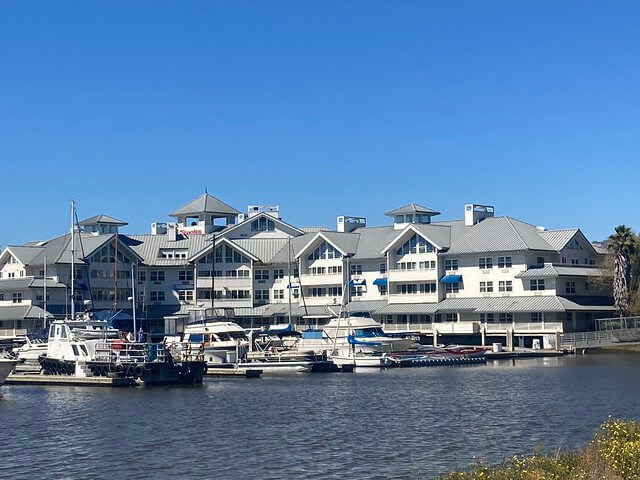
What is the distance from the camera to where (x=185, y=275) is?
111 metres

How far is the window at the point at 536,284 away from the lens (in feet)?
310

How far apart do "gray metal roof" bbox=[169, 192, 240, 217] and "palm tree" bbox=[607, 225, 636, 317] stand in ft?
150

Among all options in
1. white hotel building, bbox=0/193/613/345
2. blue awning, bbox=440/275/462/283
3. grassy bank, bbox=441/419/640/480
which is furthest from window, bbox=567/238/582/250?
grassy bank, bbox=441/419/640/480

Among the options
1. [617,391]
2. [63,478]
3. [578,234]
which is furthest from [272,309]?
[63,478]

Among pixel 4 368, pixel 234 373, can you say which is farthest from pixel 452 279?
pixel 4 368

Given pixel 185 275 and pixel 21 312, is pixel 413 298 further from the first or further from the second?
pixel 21 312

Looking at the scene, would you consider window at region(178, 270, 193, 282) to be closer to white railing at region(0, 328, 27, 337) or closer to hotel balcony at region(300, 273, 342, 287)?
hotel balcony at region(300, 273, 342, 287)

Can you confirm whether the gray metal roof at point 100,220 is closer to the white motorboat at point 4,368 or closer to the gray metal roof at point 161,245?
the gray metal roof at point 161,245

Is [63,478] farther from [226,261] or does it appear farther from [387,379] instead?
[226,261]

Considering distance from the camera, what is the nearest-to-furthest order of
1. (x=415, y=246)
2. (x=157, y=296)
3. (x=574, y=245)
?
(x=574, y=245) → (x=415, y=246) → (x=157, y=296)

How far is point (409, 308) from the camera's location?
99.8 meters

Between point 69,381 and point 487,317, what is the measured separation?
1741 inches

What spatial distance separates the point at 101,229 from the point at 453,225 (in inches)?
1510

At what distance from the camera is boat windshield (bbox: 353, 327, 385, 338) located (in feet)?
285
